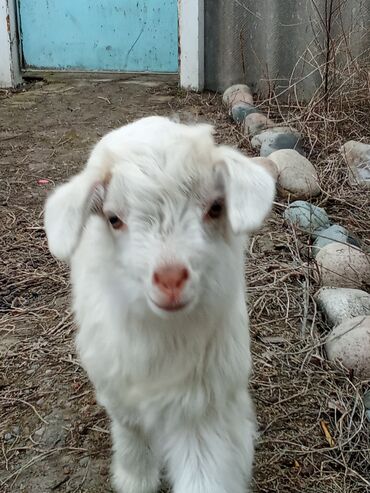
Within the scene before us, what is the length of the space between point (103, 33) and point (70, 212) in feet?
19.2

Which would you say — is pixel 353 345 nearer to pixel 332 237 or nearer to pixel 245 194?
pixel 332 237

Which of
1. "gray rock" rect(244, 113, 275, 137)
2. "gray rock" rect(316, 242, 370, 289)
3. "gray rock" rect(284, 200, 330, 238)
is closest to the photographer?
"gray rock" rect(316, 242, 370, 289)

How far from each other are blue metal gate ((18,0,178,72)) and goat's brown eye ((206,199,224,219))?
18.6ft

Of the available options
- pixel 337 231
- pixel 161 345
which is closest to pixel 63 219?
pixel 161 345

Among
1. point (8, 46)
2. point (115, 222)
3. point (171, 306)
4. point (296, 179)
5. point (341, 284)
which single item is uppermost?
point (115, 222)

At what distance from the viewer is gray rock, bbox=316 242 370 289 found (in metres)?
3.21

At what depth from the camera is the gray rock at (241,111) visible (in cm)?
544

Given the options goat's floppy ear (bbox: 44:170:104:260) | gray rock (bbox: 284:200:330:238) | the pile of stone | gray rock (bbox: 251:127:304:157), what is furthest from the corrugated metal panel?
goat's floppy ear (bbox: 44:170:104:260)

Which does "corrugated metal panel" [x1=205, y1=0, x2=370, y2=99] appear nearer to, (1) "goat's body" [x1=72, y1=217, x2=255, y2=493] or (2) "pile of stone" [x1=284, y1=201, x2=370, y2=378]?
(2) "pile of stone" [x1=284, y1=201, x2=370, y2=378]

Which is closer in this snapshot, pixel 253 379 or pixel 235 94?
pixel 253 379

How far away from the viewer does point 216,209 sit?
168 cm

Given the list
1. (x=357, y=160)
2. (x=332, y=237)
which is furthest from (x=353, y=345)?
(x=357, y=160)

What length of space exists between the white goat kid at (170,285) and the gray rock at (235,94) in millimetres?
3889

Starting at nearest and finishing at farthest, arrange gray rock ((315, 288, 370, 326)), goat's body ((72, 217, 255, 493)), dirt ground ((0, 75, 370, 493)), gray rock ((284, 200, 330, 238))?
goat's body ((72, 217, 255, 493))
dirt ground ((0, 75, 370, 493))
gray rock ((315, 288, 370, 326))
gray rock ((284, 200, 330, 238))
